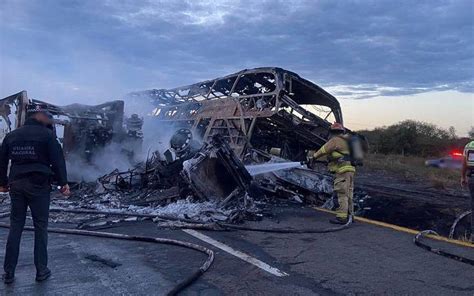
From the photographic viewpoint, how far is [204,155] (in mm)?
8812

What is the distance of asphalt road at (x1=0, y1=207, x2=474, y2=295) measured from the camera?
4.29 metres

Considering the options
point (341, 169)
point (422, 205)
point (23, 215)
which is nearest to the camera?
point (23, 215)

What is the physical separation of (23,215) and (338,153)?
198 inches

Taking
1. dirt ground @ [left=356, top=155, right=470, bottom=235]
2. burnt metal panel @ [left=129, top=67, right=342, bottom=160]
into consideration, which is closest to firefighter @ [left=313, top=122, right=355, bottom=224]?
dirt ground @ [left=356, top=155, right=470, bottom=235]

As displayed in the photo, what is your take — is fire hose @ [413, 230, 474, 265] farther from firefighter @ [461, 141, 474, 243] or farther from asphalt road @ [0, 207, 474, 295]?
firefighter @ [461, 141, 474, 243]

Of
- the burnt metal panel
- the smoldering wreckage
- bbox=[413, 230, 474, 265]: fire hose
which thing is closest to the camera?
bbox=[413, 230, 474, 265]: fire hose

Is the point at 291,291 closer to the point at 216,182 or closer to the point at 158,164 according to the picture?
→ the point at 216,182

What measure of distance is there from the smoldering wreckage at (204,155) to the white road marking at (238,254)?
379 millimetres

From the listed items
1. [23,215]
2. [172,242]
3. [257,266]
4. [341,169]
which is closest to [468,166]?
[341,169]

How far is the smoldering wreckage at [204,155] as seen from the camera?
8.44m

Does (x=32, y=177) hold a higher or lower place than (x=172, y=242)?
higher

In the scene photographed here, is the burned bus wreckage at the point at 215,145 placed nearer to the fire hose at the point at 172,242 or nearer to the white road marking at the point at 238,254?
the white road marking at the point at 238,254

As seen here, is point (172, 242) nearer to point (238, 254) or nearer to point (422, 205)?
point (238, 254)

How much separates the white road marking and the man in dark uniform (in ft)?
7.06
